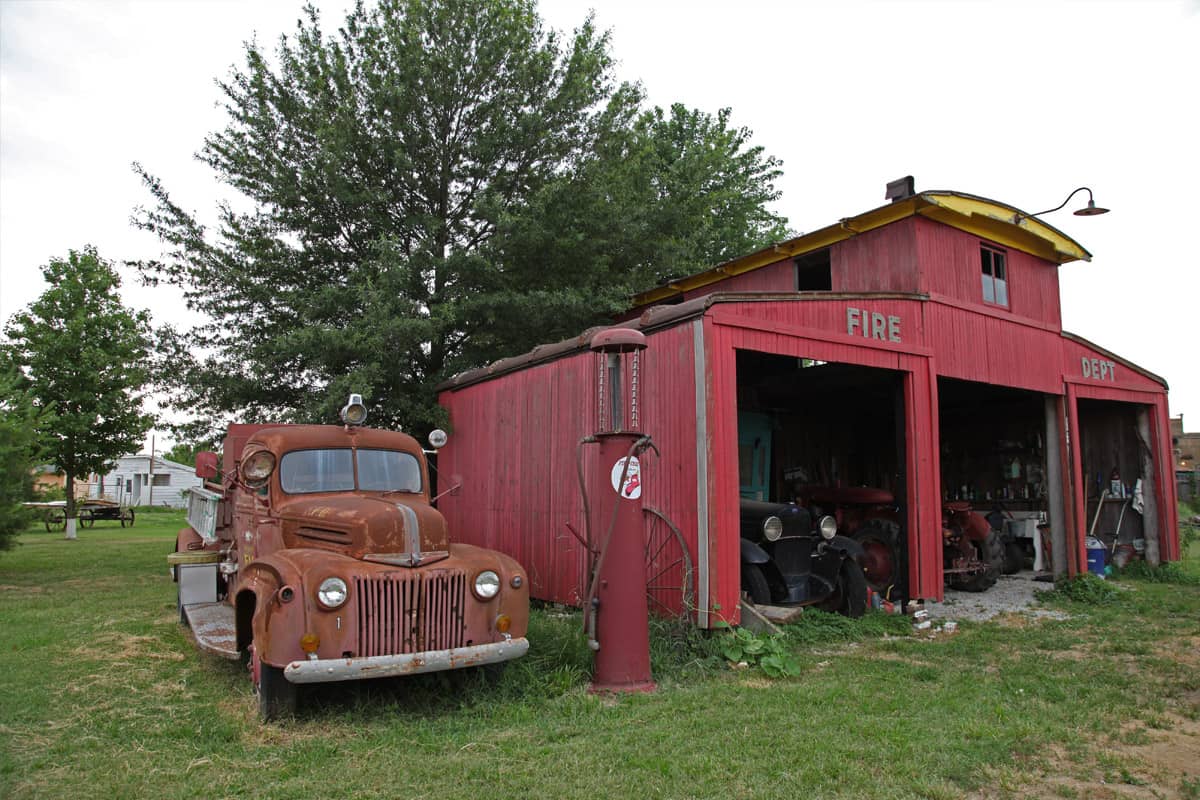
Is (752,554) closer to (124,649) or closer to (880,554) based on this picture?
(880,554)

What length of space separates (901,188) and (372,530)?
29.6ft

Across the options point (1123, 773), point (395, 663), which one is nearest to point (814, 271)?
point (1123, 773)

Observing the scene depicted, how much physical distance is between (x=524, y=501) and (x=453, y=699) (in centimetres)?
443

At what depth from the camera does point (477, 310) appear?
13.3 meters

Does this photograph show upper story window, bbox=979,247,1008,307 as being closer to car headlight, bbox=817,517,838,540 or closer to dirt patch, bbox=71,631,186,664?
car headlight, bbox=817,517,838,540

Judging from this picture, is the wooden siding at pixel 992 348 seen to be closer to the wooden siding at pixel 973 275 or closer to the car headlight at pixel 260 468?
the wooden siding at pixel 973 275

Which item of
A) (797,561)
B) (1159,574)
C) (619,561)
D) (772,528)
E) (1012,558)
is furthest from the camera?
(1012,558)

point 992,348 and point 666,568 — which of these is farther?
point 992,348

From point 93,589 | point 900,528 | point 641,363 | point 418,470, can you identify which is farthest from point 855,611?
point 93,589

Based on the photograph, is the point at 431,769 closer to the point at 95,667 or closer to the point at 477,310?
the point at 95,667

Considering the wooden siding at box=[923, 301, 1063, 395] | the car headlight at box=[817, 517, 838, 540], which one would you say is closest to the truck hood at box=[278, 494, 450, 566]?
the car headlight at box=[817, 517, 838, 540]

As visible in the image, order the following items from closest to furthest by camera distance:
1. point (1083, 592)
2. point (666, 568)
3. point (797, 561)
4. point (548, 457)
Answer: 1. point (666, 568)
2. point (797, 561)
3. point (548, 457)
4. point (1083, 592)

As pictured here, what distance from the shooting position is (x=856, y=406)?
49.3ft

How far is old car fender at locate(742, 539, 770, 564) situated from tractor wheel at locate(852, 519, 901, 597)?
272cm
